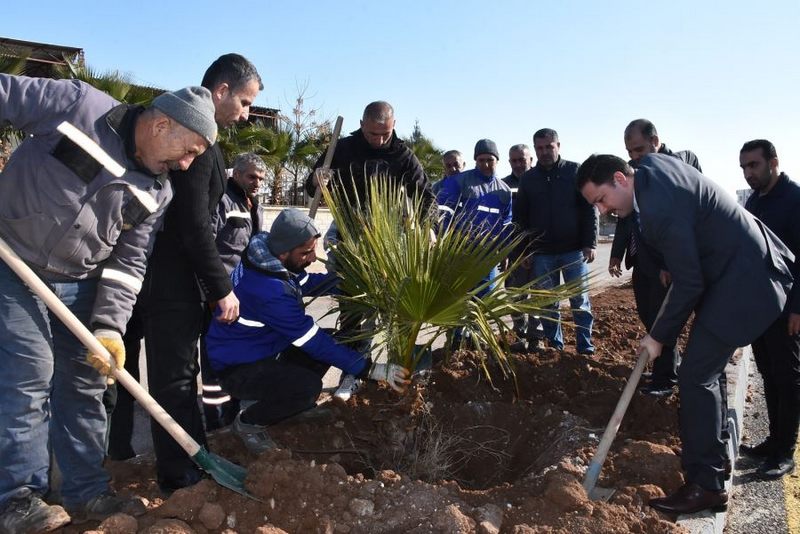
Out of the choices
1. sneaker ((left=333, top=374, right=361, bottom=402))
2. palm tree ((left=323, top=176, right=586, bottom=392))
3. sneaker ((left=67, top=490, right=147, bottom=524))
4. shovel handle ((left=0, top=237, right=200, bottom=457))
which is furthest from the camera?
sneaker ((left=333, top=374, right=361, bottom=402))

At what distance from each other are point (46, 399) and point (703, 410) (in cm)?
271

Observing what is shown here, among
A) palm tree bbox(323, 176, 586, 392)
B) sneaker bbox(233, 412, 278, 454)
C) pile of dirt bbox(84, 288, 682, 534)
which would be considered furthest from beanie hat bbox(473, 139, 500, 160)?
sneaker bbox(233, 412, 278, 454)

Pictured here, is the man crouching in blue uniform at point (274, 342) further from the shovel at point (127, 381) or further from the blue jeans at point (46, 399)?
the blue jeans at point (46, 399)

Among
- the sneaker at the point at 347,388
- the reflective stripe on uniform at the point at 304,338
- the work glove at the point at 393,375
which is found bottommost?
the sneaker at the point at 347,388

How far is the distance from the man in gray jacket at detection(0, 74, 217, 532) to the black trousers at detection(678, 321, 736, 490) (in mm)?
2252

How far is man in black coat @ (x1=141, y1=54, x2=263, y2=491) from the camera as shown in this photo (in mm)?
2611

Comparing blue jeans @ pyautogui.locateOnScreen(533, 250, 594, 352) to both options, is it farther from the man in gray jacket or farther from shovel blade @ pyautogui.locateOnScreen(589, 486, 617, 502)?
the man in gray jacket

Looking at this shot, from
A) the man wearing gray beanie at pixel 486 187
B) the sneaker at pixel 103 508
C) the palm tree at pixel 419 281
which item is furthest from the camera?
the man wearing gray beanie at pixel 486 187

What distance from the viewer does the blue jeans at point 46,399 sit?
2219 millimetres

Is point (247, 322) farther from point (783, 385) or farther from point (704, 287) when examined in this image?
point (783, 385)

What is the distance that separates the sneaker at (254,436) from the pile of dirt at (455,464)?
63 mm

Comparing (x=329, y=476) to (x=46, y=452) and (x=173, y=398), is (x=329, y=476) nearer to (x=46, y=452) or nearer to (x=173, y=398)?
(x=173, y=398)

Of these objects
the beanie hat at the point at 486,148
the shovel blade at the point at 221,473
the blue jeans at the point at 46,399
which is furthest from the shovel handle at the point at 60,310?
the beanie hat at the point at 486,148

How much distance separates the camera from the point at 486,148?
222 inches
